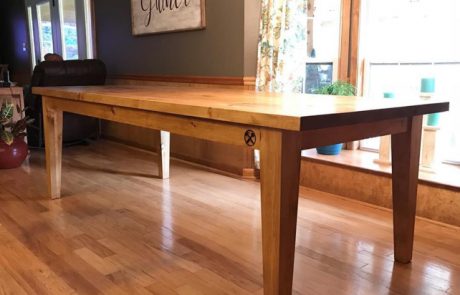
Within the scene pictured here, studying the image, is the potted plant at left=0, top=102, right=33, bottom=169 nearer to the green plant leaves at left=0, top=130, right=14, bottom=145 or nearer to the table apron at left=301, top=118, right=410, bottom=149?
the green plant leaves at left=0, top=130, right=14, bottom=145

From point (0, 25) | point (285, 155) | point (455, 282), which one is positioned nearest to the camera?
point (285, 155)

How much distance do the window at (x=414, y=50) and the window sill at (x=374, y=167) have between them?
0.13 metres

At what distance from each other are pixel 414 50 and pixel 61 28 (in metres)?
5.10

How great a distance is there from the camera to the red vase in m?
3.41

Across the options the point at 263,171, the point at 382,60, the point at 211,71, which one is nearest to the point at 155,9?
the point at 211,71

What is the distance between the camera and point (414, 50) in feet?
8.84

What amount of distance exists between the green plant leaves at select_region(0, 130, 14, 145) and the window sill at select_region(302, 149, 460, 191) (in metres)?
2.28

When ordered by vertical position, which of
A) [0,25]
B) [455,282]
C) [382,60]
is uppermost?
[0,25]

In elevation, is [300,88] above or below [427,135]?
above

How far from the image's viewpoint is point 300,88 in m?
3.00

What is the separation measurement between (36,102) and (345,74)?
2790mm

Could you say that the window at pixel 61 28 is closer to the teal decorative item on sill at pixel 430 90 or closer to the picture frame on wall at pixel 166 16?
the picture frame on wall at pixel 166 16

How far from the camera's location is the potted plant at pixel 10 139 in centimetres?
335

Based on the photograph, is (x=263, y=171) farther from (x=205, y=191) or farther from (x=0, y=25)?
(x=0, y=25)
